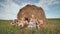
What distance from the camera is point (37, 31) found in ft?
8.91

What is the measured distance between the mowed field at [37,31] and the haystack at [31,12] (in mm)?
103

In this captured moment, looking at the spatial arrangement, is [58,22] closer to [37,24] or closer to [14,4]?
[37,24]

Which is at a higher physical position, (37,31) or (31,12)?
(31,12)

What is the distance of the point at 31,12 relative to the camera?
109 inches

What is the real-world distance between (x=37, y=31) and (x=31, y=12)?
28cm

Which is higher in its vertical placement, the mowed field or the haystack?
the haystack

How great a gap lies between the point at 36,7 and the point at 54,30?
1.36 ft

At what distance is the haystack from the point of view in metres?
2.76

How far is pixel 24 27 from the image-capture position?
9.00 feet

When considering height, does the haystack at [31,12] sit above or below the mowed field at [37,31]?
above

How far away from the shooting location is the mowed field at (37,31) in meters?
2.71

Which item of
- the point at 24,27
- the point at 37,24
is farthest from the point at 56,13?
the point at 24,27

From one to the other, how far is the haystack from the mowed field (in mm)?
103

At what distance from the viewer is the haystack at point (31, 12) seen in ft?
9.05
